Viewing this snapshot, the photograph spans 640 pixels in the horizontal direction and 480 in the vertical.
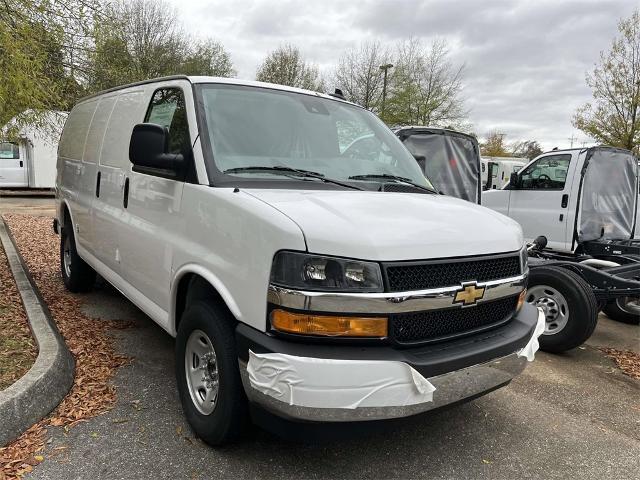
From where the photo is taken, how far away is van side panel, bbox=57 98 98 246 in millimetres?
5184

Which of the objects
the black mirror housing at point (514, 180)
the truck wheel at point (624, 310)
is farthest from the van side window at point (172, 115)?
the black mirror housing at point (514, 180)

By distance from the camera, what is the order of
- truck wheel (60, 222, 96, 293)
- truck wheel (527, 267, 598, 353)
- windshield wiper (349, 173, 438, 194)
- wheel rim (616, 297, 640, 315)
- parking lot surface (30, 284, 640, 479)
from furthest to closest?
wheel rim (616, 297, 640, 315), truck wheel (60, 222, 96, 293), truck wheel (527, 267, 598, 353), windshield wiper (349, 173, 438, 194), parking lot surface (30, 284, 640, 479)

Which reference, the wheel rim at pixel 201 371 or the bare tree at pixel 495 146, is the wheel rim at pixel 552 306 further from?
the bare tree at pixel 495 146

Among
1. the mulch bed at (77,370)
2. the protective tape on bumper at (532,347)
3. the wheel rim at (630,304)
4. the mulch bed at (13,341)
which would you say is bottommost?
the mulch bed at (77,370)

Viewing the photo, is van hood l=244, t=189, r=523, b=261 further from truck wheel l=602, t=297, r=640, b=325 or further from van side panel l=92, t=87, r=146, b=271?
truck wheel l=602, t=297, r=640, b=325

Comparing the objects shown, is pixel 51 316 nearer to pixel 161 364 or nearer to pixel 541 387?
pixel 161 364

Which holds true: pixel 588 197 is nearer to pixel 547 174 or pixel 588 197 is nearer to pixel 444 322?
pixel 547 174

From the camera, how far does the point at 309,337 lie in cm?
228

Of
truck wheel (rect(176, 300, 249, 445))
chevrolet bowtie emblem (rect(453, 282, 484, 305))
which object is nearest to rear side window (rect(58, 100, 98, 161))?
truck wheel (rect(176, 300, 249, 445))

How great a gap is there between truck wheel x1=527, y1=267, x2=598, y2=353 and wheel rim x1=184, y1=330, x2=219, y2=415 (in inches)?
135

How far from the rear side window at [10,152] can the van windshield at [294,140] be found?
1957 cm

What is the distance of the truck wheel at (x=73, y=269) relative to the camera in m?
5.77

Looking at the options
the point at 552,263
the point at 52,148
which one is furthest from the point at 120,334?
the point at 52,148

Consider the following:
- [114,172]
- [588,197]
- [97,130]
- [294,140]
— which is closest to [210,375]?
[294,140]
